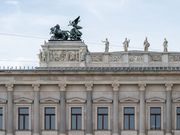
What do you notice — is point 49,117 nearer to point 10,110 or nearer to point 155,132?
point 10,110

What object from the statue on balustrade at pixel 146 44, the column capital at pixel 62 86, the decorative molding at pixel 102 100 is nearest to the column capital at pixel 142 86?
the decorative molding at pixel 102 100

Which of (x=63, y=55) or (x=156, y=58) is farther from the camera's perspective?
(x=63, y=55)

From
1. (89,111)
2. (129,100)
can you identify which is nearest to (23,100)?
(89,111)

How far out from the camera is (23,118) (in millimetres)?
48500

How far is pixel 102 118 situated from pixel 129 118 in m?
2.59

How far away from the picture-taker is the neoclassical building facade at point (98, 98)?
47.7 meters

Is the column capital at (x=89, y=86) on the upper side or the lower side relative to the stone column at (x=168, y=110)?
upper

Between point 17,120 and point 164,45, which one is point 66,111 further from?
point 164,45

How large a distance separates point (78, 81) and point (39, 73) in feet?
12.5

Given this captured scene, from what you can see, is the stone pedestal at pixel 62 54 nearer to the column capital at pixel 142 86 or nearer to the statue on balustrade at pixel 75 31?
the statue on balustrade at pixel 75 31

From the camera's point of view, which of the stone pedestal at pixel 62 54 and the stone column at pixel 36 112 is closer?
the stone column at pixel 36 112

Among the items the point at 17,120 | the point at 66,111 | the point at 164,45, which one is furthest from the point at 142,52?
the point at 17,120

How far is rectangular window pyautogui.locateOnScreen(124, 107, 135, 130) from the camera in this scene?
48.0 m

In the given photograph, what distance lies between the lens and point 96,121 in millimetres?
48125
